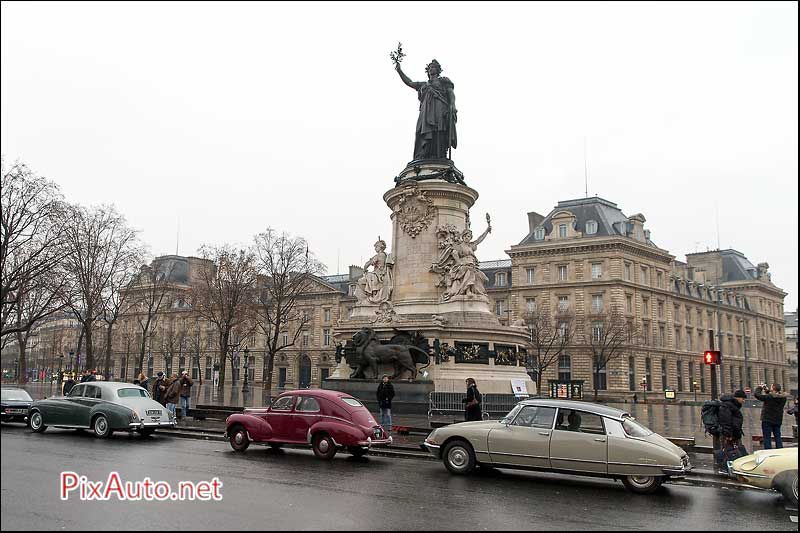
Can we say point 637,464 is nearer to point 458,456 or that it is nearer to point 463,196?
point 458,456

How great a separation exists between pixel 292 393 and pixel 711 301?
292 feet

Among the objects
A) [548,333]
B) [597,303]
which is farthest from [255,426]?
[597,303]

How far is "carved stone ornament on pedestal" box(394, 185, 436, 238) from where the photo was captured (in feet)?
98.9

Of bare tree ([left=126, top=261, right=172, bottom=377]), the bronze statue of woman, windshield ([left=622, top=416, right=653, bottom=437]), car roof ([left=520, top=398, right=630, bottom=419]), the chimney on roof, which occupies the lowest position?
windshield ([left=622, top=416, right=653, bottom=437])

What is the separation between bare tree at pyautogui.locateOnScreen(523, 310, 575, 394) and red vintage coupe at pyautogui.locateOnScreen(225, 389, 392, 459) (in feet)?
160

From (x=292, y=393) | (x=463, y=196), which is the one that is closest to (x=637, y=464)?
(x=292, y=393)

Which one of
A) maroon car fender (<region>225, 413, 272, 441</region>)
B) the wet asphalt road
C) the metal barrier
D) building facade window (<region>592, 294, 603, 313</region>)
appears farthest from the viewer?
building facade window (<region>592, 294, 603, 313</region>)

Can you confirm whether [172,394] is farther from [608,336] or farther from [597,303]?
[597,303]

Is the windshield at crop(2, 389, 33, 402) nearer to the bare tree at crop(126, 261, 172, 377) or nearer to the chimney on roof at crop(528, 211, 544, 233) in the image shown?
the bare tree at crop(126, 261, 172, 377)

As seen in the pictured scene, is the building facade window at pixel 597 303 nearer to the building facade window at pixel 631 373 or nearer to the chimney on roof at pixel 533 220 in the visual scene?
the building facade window at pixel 631 373

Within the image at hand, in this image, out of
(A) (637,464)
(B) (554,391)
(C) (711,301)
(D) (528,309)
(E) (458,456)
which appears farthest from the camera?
(C) (711,301)

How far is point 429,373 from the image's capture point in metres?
27.3

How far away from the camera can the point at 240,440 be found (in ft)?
54.3

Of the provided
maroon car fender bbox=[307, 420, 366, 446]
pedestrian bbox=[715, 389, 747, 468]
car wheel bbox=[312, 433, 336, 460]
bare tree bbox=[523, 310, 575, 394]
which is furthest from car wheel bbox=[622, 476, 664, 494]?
bare tree bbox=[523, 310, 575, 394]
